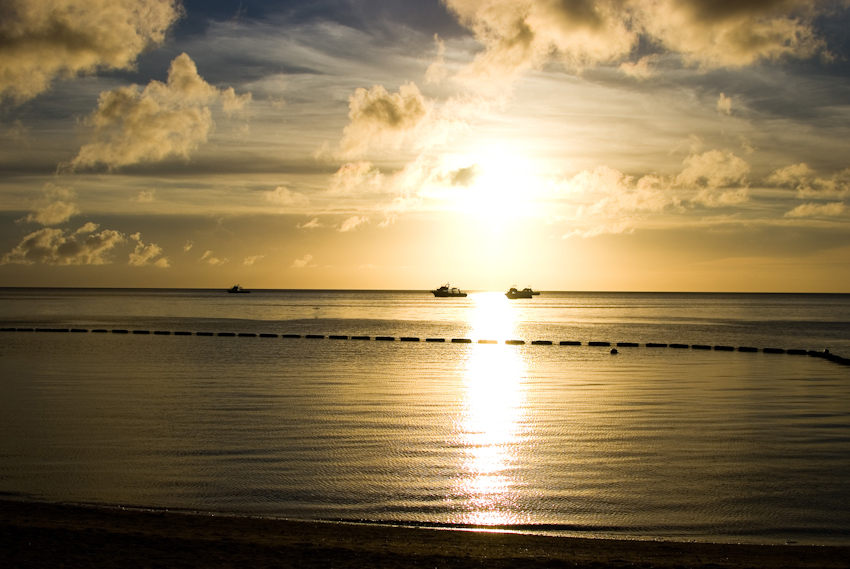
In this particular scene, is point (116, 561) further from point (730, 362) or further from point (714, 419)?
point (730, 362)

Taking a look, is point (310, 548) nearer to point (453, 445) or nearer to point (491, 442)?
point (453, 445)

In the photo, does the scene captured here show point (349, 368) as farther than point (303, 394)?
Yes

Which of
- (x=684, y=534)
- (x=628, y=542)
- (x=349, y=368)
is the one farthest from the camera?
(x=349, y=368)

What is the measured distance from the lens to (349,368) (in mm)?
37625

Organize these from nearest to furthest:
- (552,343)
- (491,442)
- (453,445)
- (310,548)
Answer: (310,548) < (453,445) < (491,442) < (552,343)

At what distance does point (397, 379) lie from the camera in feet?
107

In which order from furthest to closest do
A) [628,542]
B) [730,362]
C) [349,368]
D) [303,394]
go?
[730,362]
[349,368]
[303,394]
[628,542]

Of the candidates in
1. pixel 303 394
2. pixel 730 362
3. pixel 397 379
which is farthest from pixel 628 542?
pixel 730 362

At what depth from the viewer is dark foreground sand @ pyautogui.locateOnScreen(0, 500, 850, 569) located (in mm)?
9242

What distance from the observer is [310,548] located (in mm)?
9742

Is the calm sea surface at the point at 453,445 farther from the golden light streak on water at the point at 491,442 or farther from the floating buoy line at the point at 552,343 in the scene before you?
the floating buoy line at the point at 552,343

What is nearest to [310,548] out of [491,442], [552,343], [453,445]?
[453,445]

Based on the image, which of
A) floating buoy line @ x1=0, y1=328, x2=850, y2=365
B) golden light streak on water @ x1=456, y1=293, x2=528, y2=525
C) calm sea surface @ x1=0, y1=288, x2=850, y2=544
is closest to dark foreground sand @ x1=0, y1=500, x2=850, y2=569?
calm sea surface @ x1=0, y1=288, x2=850, y2=544

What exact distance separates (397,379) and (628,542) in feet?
73.9
